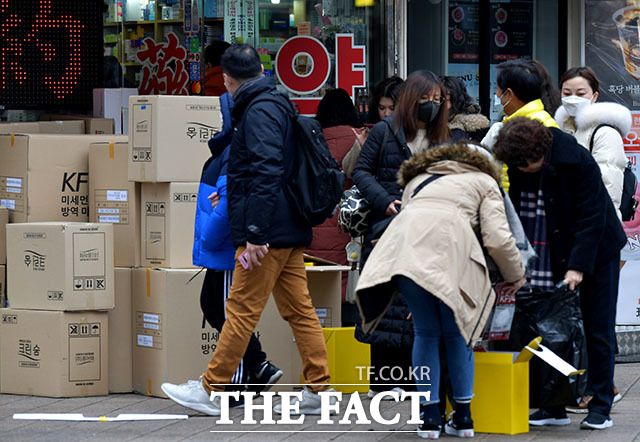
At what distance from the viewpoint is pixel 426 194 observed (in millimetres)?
5316

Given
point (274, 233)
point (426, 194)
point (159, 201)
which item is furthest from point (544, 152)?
point (159, 201)

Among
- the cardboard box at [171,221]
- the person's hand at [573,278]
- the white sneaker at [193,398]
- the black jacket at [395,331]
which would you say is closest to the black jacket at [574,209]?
the person's hand at [573,278]

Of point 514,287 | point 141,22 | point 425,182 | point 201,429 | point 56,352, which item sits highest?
point 141,22

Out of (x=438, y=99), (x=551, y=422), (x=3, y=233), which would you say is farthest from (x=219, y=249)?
(x=551, y=422)

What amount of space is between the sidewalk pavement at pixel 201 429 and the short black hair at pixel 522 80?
5.50 feet

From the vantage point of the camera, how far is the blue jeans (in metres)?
5.31

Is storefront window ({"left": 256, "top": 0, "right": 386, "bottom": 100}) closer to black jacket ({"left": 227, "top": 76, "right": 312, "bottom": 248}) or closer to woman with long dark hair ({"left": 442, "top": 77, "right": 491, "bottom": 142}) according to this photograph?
woman with long dark hair ({"left": 442, "top": 77, "right": 491, "bottom": 142})

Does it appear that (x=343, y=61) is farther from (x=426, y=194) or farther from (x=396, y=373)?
(x=426, y=194)

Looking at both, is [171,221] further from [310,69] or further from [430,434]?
[310,69]

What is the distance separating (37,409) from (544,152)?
9.82 feet

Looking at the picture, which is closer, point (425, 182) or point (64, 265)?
point (425, 182)

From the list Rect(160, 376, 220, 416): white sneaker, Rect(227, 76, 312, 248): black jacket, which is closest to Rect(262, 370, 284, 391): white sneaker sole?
Rect(160, 376, 220, 416): white sneaker

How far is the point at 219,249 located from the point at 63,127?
90.6 inches

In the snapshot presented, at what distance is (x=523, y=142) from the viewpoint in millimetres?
5434
